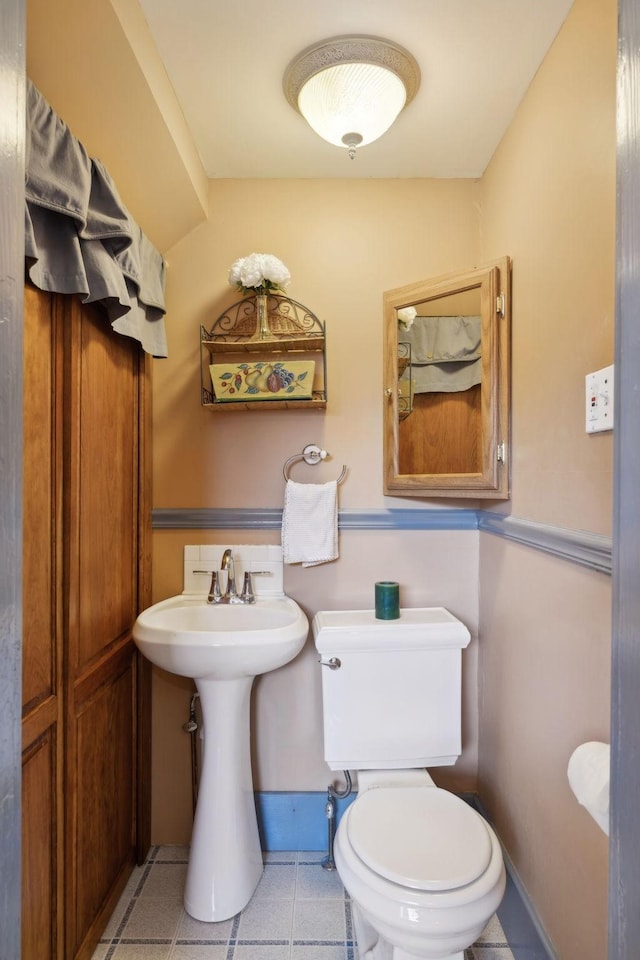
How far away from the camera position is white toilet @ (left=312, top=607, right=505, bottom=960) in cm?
100

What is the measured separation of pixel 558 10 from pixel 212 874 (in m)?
2.46

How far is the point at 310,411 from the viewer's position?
1.75 meters

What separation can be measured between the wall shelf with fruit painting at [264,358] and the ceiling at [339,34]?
0.48 m

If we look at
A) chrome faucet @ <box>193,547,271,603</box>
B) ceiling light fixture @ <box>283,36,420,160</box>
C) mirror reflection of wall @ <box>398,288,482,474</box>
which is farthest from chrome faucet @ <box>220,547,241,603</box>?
ceiling light fixture @ <box>283,36,420,160</box>

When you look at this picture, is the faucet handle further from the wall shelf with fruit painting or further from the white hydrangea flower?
the white hydrangea flower

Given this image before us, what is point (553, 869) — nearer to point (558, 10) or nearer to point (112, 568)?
point (112, 568)

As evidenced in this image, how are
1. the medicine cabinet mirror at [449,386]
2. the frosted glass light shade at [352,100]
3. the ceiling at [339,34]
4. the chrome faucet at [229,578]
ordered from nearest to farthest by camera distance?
1. the ceiling at [339,34]
2. the frosted glass light shade at [352,100]
3. the medicine cabinet mirror at [449,386]
4. the chrome faucet at [229,578]

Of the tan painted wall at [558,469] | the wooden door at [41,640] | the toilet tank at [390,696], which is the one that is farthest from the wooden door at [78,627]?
the tan painted wall at [558,469]

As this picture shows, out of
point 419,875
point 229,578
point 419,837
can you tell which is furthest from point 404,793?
point 229,578

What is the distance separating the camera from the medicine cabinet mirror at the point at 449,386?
1.43m

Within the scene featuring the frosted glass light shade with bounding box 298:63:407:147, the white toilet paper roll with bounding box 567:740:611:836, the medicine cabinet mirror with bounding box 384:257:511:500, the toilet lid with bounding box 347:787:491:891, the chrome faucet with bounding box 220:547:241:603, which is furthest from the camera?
the chrome faucet with bounding box 220:547:241:603

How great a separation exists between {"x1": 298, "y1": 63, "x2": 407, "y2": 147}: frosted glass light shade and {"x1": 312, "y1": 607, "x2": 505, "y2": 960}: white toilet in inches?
57.1

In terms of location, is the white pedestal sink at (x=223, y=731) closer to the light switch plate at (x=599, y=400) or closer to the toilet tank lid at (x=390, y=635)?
the toilet tank lid at (x=390, y=635)

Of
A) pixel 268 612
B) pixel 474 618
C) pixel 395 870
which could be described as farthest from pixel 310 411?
pixel 395 870
